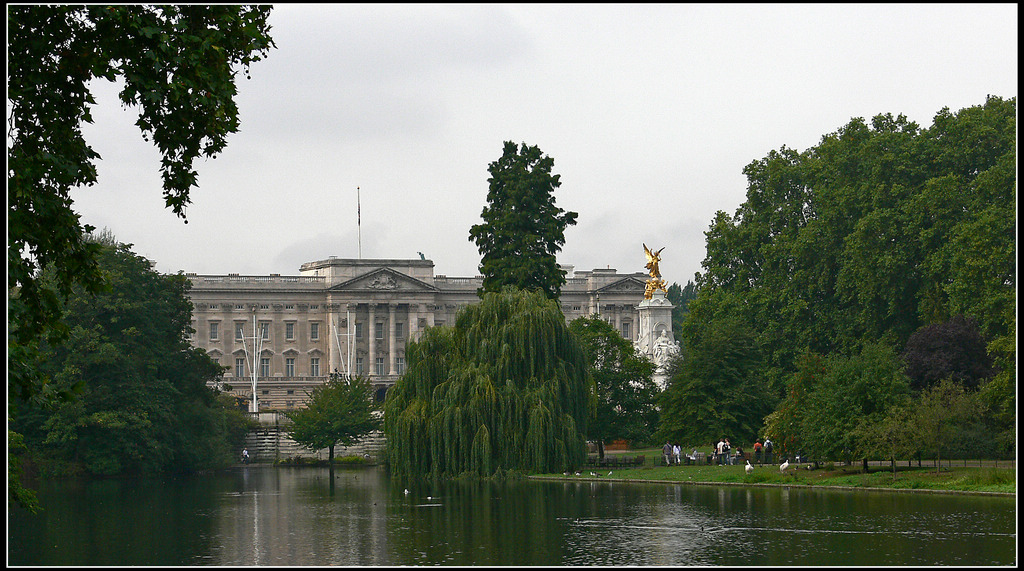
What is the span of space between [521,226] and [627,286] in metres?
70.9

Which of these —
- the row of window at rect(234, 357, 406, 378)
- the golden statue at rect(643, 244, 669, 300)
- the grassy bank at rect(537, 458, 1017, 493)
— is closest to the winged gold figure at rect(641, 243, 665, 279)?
the golden statue at rect(643, 244, 669, 300)

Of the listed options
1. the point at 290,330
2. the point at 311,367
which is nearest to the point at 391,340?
the point at 311,367

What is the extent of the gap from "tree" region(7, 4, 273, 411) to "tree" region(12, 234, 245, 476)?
4028 centimetres

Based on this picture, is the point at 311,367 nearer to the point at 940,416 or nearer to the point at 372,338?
the point at 372,338

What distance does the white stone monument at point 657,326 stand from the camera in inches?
2697

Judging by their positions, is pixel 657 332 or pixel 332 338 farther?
pixel 332 338

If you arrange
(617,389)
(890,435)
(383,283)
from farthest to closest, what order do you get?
(383,283)
(617,389)
(890,435)

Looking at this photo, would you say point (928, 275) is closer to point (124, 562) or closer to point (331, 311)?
point (124, 562)

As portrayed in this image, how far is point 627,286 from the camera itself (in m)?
Result: 124

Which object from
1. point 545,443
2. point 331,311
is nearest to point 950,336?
point 545,443

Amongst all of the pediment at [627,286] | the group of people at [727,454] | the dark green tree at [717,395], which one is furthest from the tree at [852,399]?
the pediment at [627,286]

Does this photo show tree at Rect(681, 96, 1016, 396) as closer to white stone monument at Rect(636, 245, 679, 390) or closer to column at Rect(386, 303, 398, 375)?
white stone monument at Rect(636, 245, 679, 390)

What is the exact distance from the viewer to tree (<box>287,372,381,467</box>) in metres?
71.8

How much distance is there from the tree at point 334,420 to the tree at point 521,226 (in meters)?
19.9
